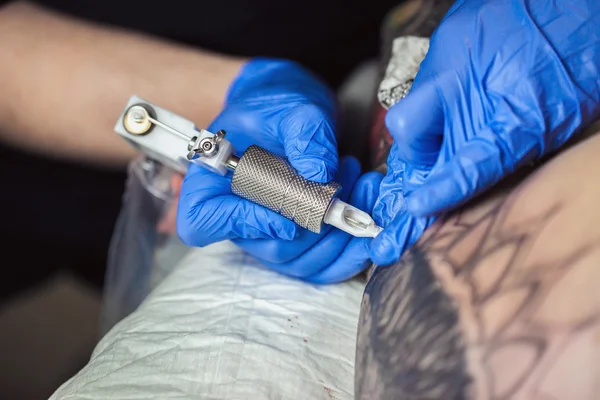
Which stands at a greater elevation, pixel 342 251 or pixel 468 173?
pixel 468 173

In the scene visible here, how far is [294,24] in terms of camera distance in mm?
1403

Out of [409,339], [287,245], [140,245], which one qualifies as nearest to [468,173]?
[409,339]

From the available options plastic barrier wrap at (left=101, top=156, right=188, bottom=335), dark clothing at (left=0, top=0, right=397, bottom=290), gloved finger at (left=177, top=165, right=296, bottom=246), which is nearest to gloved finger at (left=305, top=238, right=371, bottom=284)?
gloved finger at (left=177, top=165, right=296, bottom=246)

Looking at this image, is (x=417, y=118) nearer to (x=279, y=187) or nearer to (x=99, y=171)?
(x=279, y=187)

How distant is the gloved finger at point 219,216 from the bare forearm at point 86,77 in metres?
0.39

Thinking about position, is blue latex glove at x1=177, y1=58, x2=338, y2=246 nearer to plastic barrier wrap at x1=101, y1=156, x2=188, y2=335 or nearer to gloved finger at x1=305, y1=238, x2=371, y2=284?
gloved finger at x1=305, y1=238, x2=371, y2=284

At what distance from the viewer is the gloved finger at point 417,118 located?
728mm

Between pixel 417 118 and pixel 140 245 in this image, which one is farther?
pixel 140 245

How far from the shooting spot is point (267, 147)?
98cm

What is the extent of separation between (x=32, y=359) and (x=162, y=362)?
1448 millimetres

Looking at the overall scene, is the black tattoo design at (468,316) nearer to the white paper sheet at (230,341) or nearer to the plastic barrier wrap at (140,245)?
the white paper sheet at (230,341)

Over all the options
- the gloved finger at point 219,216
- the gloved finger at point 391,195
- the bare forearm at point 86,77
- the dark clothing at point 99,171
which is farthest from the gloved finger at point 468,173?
the dark clothing at point 99,171

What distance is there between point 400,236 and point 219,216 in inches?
11.6

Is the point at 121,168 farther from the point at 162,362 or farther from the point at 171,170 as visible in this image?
the point at 162,362
